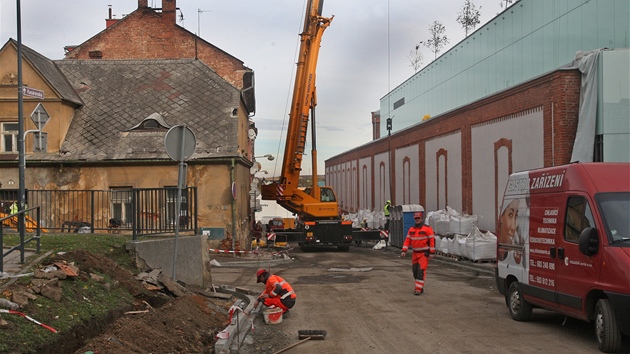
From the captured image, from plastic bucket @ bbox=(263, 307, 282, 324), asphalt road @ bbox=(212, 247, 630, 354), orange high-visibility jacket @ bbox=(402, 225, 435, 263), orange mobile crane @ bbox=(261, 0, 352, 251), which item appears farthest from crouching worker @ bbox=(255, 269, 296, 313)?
orange mobile crane @ bbox=(261, 0, 352, 251)

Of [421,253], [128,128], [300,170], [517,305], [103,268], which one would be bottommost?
[517,305]

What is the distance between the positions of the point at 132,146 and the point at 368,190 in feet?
93.8

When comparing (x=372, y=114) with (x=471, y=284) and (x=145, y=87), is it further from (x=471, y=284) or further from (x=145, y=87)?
(x=471, y=284)

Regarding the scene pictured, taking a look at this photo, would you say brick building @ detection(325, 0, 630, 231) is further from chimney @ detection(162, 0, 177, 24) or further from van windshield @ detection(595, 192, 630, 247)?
chimney @ detection(162, 0, 177, 24)

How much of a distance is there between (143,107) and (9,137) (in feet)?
Answer: 17.8

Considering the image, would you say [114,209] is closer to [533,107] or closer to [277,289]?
[277,289]

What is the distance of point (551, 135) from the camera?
63.5 ft

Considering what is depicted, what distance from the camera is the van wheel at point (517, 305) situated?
33.3 feet

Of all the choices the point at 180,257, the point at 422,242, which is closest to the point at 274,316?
the point at 180,257

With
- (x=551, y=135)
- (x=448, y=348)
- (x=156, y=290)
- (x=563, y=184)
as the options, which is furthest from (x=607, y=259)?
(x=551, y=135)

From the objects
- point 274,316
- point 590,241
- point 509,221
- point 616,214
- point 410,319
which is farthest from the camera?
point 509,221

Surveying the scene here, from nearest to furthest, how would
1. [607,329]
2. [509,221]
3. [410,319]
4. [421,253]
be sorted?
[607,329]
[410,319]
[509,221]
[421,253]

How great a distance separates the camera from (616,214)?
27.2 feet

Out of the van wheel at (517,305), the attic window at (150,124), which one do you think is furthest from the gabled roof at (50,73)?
the van wheel at (517,305)
